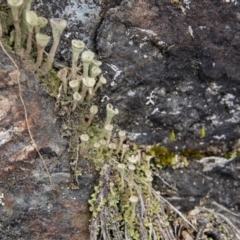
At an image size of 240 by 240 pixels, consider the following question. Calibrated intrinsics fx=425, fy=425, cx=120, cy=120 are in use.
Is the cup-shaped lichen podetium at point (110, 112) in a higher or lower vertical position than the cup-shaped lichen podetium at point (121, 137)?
A: higher

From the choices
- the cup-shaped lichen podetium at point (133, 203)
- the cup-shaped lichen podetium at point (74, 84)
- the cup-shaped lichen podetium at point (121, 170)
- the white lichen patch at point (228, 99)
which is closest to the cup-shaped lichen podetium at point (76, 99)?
the cup-shaped lichen podetium at point (74, 84)

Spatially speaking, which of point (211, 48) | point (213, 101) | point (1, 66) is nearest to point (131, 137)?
point (213, 101)

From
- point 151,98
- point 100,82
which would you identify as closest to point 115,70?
point 100,82

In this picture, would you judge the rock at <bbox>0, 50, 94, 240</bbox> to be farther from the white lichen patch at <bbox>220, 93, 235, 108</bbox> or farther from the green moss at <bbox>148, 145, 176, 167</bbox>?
the white lichen patch at <bbox>220, 93, 235, 108</bbox>

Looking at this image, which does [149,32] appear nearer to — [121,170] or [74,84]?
[74,84]

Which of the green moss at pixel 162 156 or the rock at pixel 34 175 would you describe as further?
the green moss at pixel 162 156

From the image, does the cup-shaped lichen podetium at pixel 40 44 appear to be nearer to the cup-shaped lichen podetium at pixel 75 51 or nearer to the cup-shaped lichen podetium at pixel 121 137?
the cup-shaped lichen podetium at pixel 75 51
